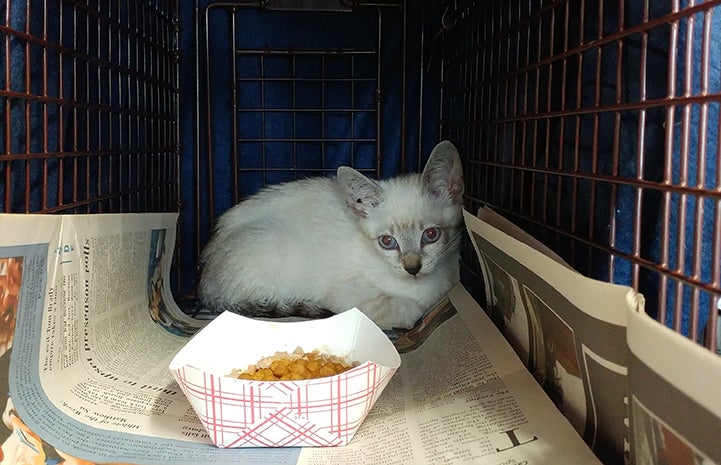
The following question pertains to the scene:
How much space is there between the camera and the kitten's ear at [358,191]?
5.44 feet

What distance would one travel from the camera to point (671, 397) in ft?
1.95

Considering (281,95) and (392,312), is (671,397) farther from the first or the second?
(281,95)

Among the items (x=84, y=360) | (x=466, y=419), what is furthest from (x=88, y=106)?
(x=466, y=419)

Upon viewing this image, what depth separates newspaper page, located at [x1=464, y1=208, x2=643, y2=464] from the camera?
74cm

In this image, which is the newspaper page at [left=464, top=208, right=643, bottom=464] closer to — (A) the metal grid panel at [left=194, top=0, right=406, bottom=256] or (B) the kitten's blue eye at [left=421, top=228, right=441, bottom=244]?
(B) the kitten's blue eye at [left=421, top=228, right=441, bottom=244]

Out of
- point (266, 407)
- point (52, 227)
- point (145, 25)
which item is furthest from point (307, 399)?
point (145, 25)

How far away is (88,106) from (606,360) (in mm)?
1044

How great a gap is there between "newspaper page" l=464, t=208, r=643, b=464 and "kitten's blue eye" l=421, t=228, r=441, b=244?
0.46 meters

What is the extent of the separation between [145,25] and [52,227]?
821mm

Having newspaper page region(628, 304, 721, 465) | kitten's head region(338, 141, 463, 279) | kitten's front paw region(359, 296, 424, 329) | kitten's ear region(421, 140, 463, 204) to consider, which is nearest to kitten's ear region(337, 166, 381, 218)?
kitten's head region(338, 141, 463, 279)

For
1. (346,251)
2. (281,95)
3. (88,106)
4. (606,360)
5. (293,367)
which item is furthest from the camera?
(281,95)

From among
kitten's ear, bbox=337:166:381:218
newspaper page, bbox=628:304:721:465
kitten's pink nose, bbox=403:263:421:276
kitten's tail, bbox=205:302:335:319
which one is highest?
kitten's ear, bbox=337:166:381:218

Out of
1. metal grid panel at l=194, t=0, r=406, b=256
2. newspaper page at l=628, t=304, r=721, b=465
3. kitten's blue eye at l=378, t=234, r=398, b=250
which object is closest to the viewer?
newspaper page at l=628, t=304, r=721, b=465

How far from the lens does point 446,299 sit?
5.02 ft
